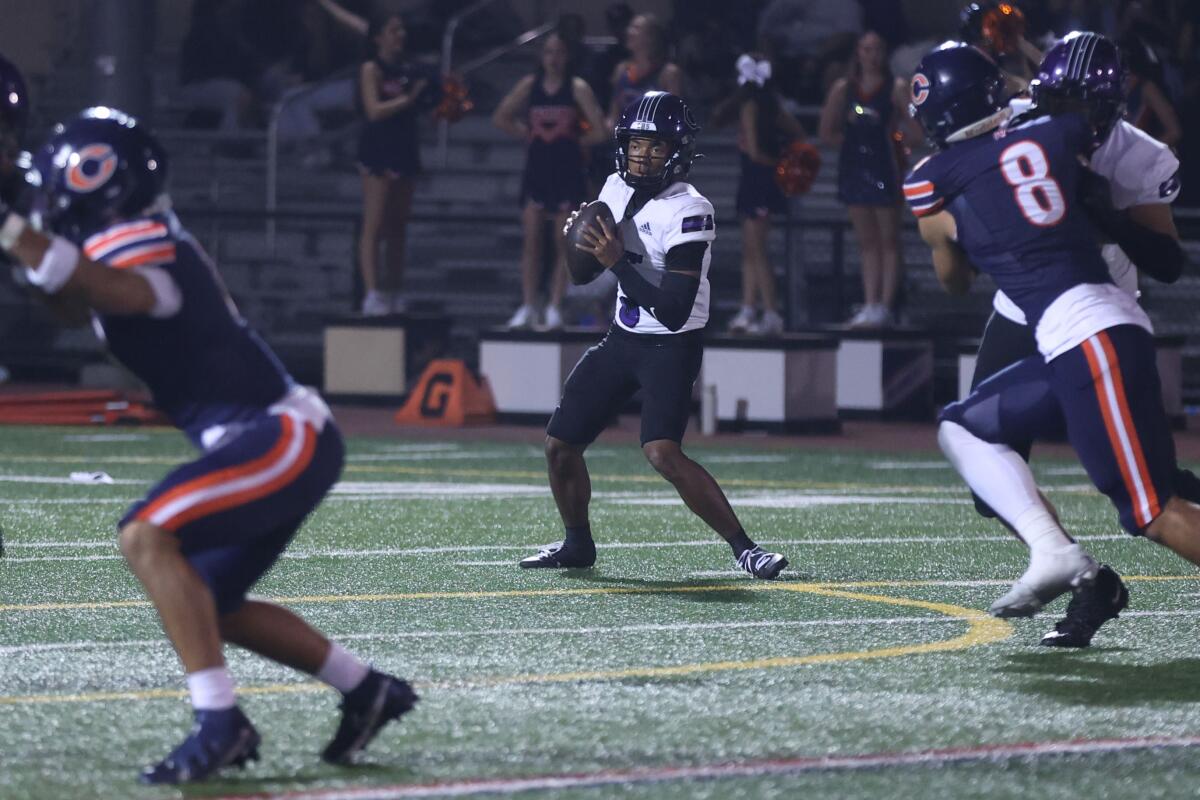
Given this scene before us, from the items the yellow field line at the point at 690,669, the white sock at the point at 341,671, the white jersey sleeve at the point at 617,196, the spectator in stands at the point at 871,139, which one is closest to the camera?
the white sock at the point at 341,671

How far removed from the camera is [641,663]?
262 inches

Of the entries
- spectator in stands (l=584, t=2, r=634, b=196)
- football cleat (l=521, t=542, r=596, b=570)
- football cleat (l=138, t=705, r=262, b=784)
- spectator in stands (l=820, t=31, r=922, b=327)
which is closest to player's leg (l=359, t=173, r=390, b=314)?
spectator in stands (l=584, t=2, r=634, b=196)

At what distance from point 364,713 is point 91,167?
1338 millimetres

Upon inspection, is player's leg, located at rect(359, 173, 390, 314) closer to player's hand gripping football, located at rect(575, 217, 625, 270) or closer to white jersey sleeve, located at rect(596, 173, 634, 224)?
white jersey sleeve, located at rect(596, 173, 634, 224)

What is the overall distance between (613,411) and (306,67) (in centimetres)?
1367

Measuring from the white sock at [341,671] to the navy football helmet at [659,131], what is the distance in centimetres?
371

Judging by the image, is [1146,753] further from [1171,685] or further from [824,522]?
[824,522]

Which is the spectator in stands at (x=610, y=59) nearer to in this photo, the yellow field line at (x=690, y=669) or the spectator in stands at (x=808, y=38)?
the spectator in stands at (x=808, y=38)

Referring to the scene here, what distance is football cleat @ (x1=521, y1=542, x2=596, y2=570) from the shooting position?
348 inches

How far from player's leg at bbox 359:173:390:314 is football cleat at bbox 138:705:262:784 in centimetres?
1218

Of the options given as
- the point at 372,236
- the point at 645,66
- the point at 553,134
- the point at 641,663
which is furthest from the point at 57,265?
the point at 372,236

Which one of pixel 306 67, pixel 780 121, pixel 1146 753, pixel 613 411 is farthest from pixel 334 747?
pixel 306 67

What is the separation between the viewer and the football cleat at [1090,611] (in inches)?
274

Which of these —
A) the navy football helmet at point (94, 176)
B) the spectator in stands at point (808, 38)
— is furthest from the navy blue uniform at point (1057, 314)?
the spectator in stands at point (808, 38)
